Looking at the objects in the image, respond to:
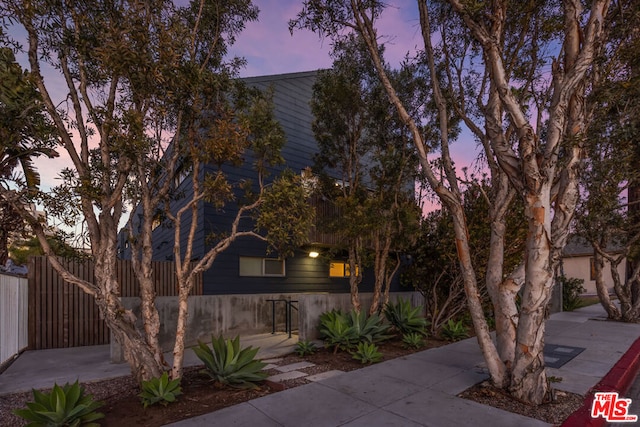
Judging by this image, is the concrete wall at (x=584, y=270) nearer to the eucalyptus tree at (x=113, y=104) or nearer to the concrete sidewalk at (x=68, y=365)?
the concrete sidewalk at (x=68, y=365)

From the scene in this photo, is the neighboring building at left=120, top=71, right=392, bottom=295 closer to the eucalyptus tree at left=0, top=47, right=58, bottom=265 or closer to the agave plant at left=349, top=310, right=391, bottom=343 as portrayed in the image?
the agave plant at left=349, top=310, right=391, bottom=343

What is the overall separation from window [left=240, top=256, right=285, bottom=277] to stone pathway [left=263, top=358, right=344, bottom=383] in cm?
558

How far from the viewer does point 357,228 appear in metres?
9.06

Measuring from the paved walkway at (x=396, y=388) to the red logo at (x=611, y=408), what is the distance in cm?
39

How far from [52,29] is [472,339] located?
34.3ft

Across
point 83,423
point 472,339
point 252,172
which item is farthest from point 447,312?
point 83,423

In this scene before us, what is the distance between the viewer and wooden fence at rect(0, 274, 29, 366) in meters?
6.85

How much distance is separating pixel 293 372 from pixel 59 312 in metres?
6.57

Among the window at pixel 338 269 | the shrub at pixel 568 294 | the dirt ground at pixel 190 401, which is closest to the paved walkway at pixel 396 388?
the dirt ground at pixel 190 401

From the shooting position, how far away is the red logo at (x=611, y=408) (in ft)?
15.1

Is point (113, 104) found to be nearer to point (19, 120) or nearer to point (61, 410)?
point (19, 120)

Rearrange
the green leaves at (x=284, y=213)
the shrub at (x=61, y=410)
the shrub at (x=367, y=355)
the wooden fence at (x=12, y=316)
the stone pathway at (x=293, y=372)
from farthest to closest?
1. the shrub at (x=367, y=355)
2. the wooden fence at (x=12, y=316)
3. the green leaves at (x=284, y=213)
4. the stone pathway at (x=293, y=372)
5. the shrub at (x=61, y=410)

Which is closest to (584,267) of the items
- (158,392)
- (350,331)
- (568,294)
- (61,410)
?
(568,294)

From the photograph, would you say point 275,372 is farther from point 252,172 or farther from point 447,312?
point 252,172
